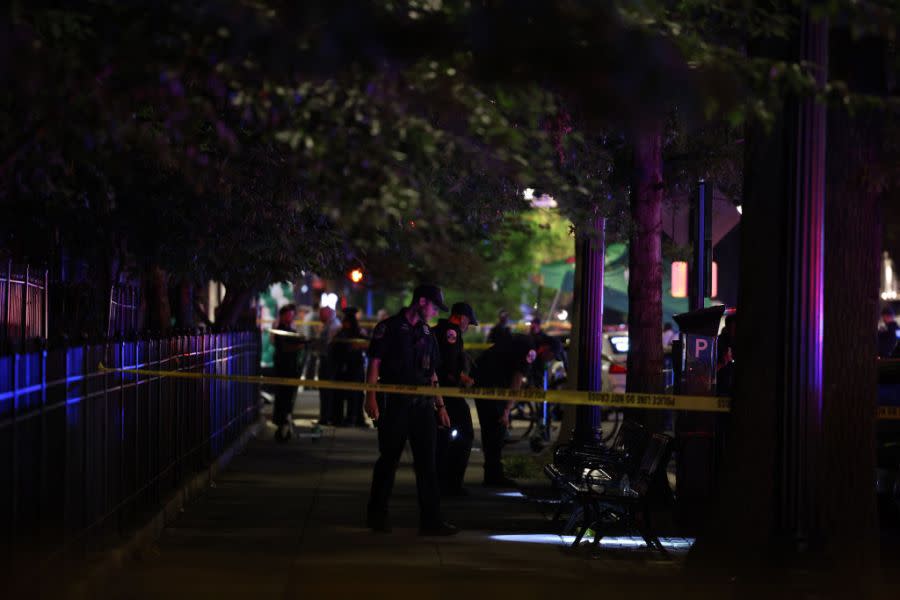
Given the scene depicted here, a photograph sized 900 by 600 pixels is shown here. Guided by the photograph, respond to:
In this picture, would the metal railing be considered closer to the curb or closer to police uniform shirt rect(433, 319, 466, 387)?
the curb

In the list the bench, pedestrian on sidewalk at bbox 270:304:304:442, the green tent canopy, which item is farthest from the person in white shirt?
the bench

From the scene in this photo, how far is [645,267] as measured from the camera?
1566cm

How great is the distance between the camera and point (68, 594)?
8227mm

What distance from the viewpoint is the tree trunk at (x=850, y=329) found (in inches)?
354

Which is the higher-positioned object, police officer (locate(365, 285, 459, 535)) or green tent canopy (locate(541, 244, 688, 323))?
green tent canopy (locate(541, 244, 688, 323))

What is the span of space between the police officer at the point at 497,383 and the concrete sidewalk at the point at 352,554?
0.30 metres

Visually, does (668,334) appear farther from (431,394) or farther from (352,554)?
(352,554)

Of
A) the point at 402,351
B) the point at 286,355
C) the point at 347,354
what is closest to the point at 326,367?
the point at 347,354

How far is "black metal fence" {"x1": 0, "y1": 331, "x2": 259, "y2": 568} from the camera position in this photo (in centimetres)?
769

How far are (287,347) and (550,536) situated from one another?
395 inches

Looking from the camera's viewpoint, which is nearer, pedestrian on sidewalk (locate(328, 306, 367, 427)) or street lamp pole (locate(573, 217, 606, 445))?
street lamp pole (locate(573, 217, 606, 445))

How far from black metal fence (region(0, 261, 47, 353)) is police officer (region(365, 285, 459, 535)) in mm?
4513

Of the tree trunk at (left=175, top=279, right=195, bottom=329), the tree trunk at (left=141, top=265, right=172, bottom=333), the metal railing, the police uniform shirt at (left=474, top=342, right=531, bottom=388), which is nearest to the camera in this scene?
the police uniform shirt at (left=474, top=342, right=531, bottom=388)

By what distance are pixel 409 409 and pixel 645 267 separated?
438 cm
